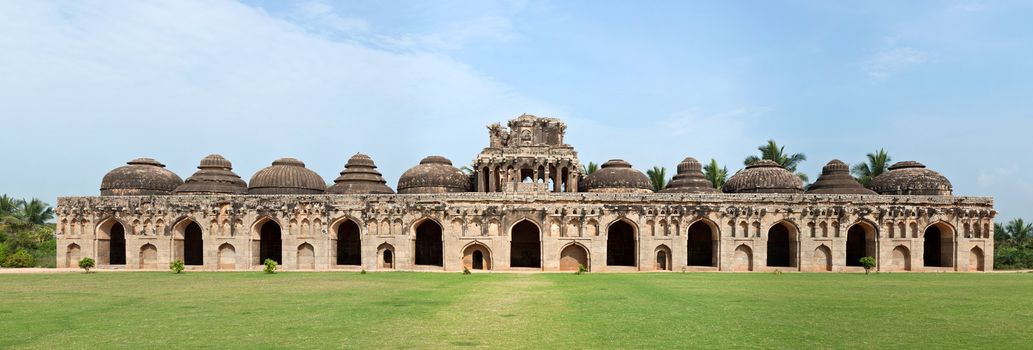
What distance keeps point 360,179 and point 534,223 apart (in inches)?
515

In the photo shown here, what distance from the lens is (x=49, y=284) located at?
82.6ft

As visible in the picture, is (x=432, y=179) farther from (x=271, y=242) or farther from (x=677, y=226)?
(x=677, y=226)

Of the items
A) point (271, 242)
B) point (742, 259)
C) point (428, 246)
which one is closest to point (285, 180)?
point (271, 242)

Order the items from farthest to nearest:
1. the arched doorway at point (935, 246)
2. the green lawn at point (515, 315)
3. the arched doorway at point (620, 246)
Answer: the arched doorway at point (620, 246)
the arched doorway at point (935, 246)
the green lawn at point (515, 315)

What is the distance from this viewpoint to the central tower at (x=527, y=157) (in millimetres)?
41188

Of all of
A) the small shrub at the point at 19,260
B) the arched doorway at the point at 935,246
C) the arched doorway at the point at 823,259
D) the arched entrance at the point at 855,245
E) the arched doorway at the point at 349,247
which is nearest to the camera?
the arched doorway at the point at 823,259

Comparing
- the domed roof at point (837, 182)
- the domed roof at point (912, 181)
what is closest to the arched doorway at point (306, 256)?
the domed roof at point (837, 182)

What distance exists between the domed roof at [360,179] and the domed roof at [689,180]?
59.7 ft

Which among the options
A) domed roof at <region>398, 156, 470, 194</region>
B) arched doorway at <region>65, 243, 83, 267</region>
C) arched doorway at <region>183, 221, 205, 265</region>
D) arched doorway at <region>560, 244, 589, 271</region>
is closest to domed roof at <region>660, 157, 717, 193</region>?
arched doorway at <region>560, 244, 589, 271</region>

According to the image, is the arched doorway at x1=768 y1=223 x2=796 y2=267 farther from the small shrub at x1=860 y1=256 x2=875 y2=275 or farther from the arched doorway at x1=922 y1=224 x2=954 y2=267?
the arched doorway at x1=922 y1=224 x2=954 y2=267

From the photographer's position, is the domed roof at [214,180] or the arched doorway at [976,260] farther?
the domed roof at [214,180]

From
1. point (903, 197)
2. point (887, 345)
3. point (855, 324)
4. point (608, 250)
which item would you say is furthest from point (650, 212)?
point (887, 345)

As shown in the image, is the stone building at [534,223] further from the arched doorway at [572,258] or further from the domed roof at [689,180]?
the domed roof at [689,180]

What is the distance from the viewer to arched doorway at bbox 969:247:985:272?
36.3 meters
